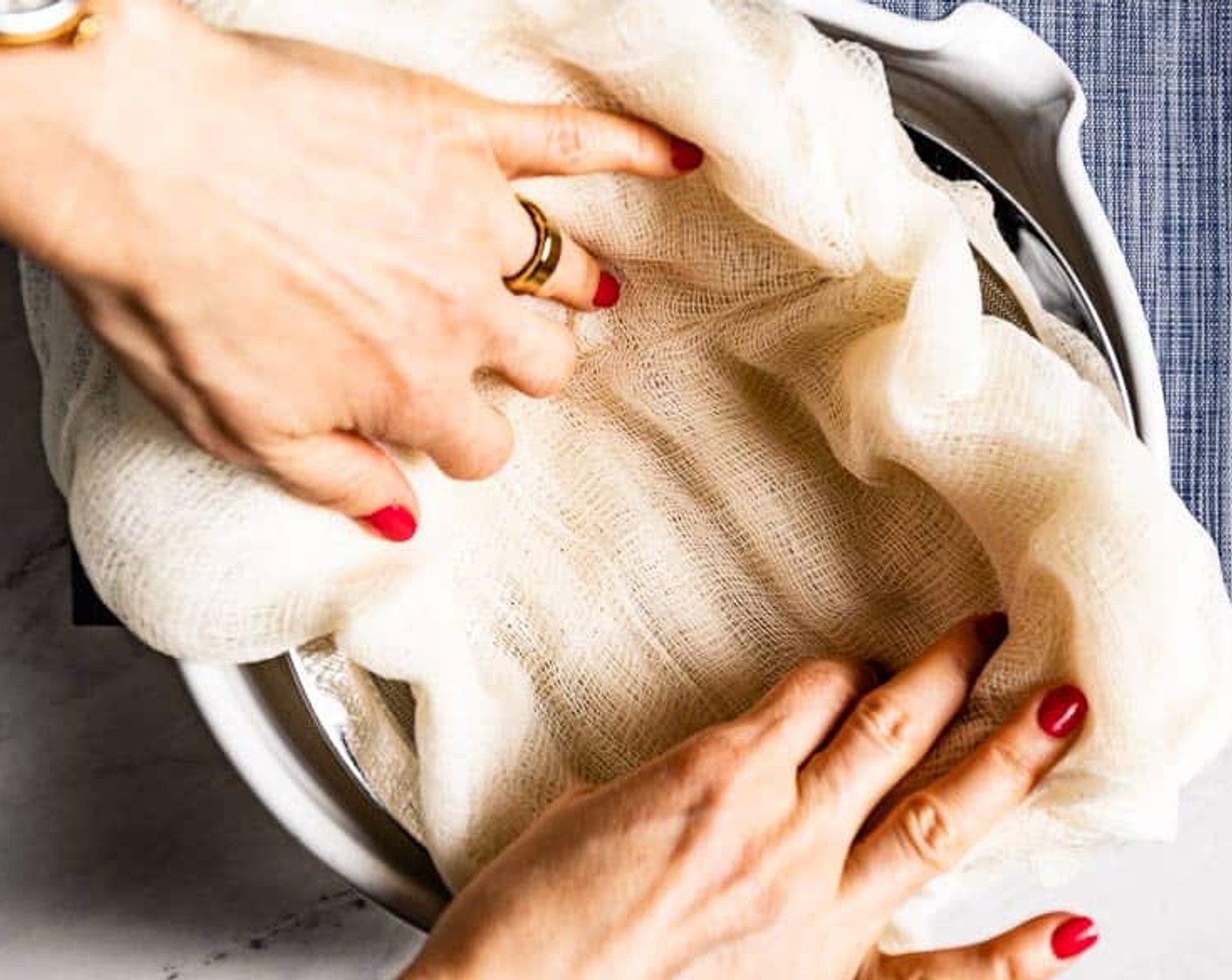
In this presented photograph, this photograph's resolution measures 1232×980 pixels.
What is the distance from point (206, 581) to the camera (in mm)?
449

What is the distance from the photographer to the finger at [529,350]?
1.45 feet

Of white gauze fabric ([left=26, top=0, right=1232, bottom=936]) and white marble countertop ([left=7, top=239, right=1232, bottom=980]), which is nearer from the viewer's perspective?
white gauze fabric ([left=26, top=0, right=1232, bottom=936])

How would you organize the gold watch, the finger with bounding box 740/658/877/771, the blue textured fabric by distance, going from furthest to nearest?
1. the blue textured fabric
2. the finger with bounding box 740/658/877/771
3. the gold watch

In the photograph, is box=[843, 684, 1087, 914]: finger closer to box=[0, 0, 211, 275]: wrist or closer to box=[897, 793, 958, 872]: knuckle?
box=[897, 793, 958, 872]: knuckle

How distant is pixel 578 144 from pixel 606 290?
0.06 metres

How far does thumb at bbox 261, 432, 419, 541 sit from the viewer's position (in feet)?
1.40

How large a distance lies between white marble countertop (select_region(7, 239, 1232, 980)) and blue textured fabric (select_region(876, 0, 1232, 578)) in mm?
149

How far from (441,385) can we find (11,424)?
28 centimetres

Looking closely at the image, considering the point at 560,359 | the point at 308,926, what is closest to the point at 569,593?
the point at 560,359

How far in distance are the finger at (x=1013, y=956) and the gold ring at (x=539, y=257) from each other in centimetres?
21

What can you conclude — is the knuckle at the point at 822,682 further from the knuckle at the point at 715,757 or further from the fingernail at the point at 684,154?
the fingernail at the point at 684,154

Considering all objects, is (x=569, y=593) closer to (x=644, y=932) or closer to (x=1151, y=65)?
(x=644, y=932)

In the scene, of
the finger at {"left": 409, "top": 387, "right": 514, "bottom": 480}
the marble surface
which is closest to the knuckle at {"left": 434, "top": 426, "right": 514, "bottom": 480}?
the finger at {"left": 409, "top": 387, "right": 514, "bottom": 480}

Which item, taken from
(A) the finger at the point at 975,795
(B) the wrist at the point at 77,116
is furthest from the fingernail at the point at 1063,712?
(B) the wrist at the point at 77,116
